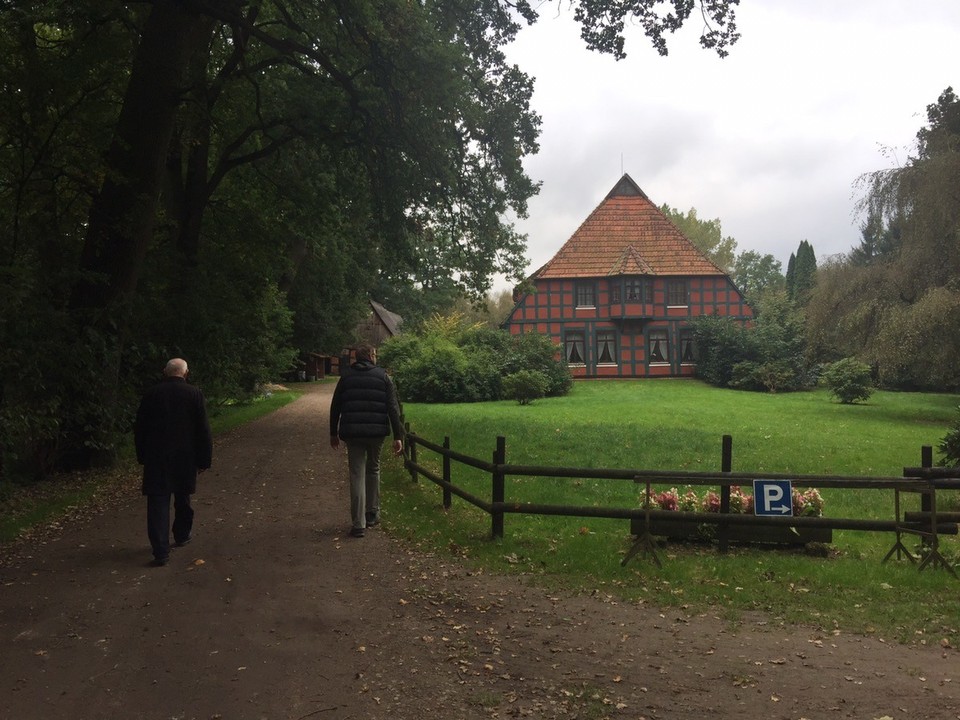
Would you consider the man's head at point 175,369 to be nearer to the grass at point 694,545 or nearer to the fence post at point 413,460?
the grass at point 694,545

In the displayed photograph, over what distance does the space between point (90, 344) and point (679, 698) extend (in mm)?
10713

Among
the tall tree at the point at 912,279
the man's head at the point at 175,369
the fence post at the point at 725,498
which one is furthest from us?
the tall tree at the point at 912,279

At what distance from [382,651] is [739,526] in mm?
4600

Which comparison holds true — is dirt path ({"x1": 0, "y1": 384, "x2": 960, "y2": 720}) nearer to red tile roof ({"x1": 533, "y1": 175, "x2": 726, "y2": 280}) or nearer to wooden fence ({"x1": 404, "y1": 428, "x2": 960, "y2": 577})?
wooden fence ({"x1": 404, "y1": 428, "x2": 960, "y2": 577})

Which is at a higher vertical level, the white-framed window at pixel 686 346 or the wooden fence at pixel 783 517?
the white-framed window at pixel 686 346

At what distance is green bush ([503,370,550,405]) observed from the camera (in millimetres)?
32812

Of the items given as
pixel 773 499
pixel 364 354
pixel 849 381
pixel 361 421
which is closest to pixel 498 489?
pixel 361 421

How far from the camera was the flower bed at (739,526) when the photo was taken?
27.9 feet

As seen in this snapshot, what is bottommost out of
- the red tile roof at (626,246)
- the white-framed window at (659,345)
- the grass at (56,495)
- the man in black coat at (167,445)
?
the grass at (56,495)

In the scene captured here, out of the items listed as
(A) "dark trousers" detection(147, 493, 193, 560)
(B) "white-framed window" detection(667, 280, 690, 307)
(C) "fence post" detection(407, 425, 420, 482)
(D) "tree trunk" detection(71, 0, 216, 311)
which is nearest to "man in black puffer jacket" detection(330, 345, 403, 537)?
(A) "dark trousers" detection(147, 493, 193, 560)

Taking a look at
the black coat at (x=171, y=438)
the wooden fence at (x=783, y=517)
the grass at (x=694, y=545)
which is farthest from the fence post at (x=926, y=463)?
the black coat at (x=171, y=438)

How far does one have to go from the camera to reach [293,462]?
49.0 ft

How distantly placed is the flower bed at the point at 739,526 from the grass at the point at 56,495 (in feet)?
23.4

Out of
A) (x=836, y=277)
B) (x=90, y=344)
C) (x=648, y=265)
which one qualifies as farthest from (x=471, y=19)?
(x=648, y=265)
